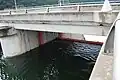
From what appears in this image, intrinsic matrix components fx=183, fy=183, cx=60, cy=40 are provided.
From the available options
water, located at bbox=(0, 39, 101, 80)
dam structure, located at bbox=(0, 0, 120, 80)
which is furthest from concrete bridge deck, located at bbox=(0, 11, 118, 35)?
water, located at bbox=(0, 39, 101, 80)

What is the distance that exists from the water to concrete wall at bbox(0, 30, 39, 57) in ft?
2.72

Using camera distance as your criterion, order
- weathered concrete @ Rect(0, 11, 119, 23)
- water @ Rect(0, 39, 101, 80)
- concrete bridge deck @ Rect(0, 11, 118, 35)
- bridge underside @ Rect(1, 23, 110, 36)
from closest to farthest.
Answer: weathered concrete @ Rect(0, 11, 119, 23), concrete bridge deck @ Rect(0, 11, 118, 35), bridge underside @ Rect(1, 23, 110, 36), water @ Rect(0, 39, 101, 80)

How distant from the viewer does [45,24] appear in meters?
20.4

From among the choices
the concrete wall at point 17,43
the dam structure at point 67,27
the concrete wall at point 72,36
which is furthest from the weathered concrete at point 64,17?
the concrete wall at point 72,36

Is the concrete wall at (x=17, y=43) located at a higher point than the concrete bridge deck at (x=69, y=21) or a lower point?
lower

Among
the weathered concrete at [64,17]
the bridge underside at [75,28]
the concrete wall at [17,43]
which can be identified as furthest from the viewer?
the concrete wall at [17,43]

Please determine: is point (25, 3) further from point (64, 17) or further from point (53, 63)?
point (64, 17)

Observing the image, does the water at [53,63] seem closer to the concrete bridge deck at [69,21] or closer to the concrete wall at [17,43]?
the concrete wall at [17,43]

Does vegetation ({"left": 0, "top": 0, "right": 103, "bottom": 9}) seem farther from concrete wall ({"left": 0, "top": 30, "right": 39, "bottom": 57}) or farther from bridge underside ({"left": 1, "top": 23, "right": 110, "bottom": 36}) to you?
bridge underside ({"left": 1, "top": 23, "right": 110, "bottom": 36})

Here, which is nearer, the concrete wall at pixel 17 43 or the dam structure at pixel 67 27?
the dam structure at pixel 67 27

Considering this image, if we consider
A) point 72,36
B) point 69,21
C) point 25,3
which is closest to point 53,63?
point 69,21

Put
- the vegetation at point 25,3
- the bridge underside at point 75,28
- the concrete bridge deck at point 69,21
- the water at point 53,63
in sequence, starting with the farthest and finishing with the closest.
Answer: the vegetation at point 25,3, the water at point 53,63, the bridge underside at point 75,28, the concrete bridge deck at point 69,21

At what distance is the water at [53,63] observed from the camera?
64.3ft

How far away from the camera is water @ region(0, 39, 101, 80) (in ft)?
64.3
